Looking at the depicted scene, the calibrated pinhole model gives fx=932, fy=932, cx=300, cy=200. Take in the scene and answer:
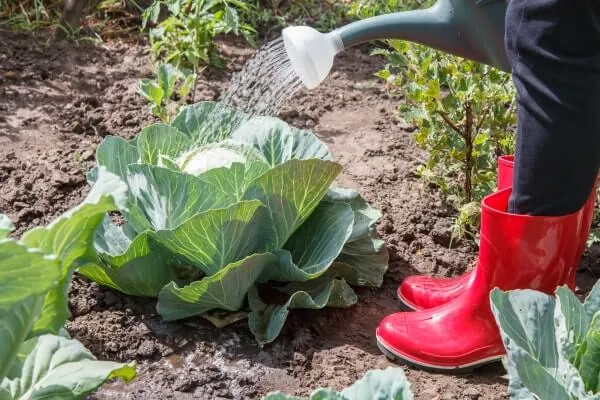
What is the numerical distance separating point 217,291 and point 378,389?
3.00 feet

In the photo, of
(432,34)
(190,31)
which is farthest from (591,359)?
(190,31)

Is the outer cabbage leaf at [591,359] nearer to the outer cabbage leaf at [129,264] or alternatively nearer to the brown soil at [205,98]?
the brown soil at [205,98]

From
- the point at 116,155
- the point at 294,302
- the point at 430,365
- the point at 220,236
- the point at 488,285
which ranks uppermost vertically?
the point at 116,155

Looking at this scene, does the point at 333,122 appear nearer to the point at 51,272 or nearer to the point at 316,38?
the point at 316,38

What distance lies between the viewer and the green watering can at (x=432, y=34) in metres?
2.53

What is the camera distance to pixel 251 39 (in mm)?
4453

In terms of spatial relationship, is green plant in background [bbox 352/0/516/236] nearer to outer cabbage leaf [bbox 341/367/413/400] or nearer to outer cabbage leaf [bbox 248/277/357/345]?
outer cabbage leaf [bbox 248/277/357/345]

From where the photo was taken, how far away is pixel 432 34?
2.61 meters

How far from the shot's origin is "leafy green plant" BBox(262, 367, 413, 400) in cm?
158

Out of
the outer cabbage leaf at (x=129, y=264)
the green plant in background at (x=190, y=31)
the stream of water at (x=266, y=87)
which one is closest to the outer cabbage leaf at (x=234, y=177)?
the outer cabbage leaf at (x=129, y=264)

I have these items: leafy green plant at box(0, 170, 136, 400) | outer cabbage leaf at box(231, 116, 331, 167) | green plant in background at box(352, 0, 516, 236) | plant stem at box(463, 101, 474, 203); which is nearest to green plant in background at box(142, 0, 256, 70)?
green plant in background at box(352, 0, 516, 236)

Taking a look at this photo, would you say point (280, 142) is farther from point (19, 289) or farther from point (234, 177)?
point (19, 289)

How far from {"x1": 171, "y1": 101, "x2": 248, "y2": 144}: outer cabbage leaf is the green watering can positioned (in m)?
0.30

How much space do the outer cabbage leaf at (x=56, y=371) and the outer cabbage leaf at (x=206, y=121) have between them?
106cm
